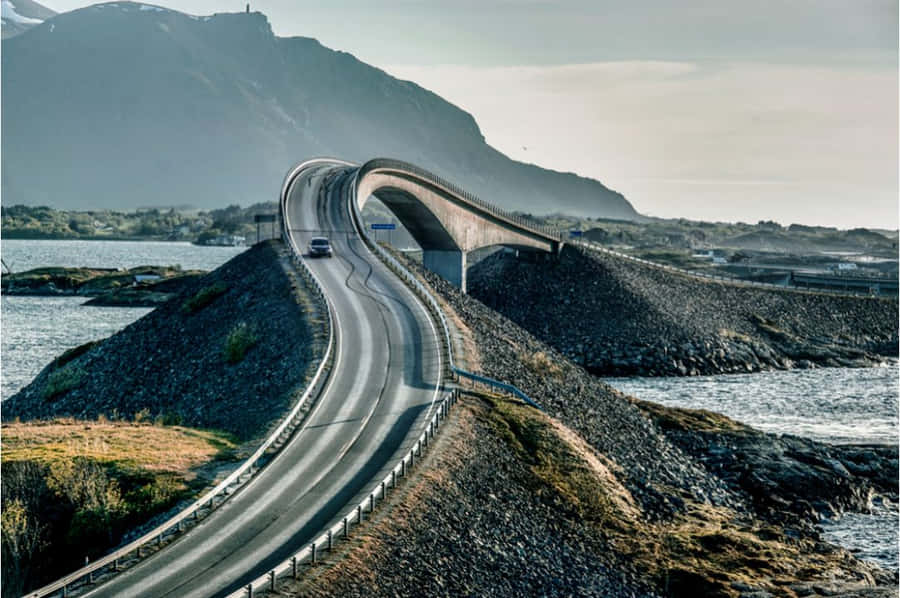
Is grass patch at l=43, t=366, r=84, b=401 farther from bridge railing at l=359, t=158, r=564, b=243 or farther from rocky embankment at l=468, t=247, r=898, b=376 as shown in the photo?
rocky embankment at l=468, t=247, r=898, b=376

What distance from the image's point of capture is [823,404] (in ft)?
255

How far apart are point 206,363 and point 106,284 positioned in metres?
113

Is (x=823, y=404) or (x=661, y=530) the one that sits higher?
(x=661, y=530)

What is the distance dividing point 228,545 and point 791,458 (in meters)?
36.4

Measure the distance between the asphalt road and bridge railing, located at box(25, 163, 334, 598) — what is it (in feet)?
1.51

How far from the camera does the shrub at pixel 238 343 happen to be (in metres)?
54.2

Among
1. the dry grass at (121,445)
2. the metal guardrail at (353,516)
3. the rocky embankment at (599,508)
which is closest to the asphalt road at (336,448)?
the metal guardrail at (353,516)

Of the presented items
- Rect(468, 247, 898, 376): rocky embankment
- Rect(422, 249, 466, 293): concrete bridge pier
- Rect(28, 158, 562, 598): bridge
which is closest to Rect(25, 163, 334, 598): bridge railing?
Rect(28, 158, 562, 598): bridge

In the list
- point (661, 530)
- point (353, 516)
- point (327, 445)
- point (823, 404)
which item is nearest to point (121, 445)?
point (327, 445)

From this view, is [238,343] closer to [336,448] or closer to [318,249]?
[336,448]

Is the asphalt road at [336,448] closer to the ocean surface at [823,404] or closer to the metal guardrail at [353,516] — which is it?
the metal guardrail at [353,516]

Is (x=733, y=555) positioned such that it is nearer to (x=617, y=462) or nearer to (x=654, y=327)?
(x=617, y=462)

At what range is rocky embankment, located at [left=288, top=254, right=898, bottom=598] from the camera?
3058cm

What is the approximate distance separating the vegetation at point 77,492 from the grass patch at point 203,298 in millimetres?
26623
